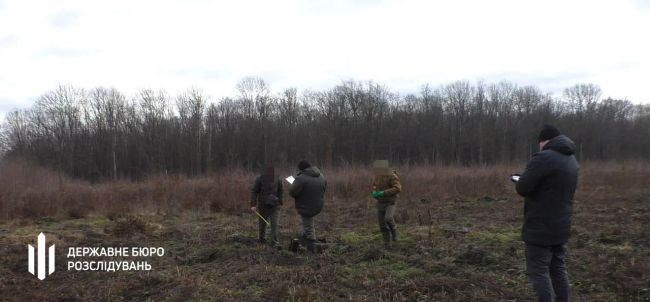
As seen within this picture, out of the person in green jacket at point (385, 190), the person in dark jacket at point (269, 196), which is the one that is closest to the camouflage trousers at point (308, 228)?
the person in dark jacket at point (269, 196)

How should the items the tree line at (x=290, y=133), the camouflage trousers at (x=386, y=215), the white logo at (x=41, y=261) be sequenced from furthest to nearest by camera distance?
the tree line at (x=290, y=133) < the camouflage trousers at (x=386, y=215) < the white logo at (x=41, y=261)

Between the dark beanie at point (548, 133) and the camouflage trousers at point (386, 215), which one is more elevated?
the dark beanie at point (548, 133)

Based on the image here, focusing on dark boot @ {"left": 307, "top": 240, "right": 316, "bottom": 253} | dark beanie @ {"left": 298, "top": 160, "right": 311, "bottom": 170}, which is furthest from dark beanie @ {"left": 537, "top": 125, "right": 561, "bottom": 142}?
dark boot @ {"left": 307, "top": 240, "right": 316, "bottom": 253}

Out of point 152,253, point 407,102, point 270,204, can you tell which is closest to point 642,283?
point 270,204

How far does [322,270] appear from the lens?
702 cm

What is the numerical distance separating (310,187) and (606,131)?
78801mm

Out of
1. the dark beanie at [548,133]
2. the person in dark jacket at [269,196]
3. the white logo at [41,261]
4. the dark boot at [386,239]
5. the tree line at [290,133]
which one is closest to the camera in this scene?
the dark beanie at [548,133]

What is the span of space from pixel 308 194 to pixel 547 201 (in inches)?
184

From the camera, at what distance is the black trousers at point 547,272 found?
4492 mm

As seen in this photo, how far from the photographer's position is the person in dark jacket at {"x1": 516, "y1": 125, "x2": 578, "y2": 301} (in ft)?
14.5

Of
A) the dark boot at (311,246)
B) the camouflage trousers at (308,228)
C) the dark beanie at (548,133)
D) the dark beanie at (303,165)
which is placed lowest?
the dark boot at (311,246)

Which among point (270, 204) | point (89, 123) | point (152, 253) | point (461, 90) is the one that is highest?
point (461, 90)

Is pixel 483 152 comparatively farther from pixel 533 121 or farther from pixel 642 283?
pixel 642 283

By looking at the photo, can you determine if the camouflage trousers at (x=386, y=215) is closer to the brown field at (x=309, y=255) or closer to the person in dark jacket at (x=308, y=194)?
A: the brown field at (x=309, y=255)
